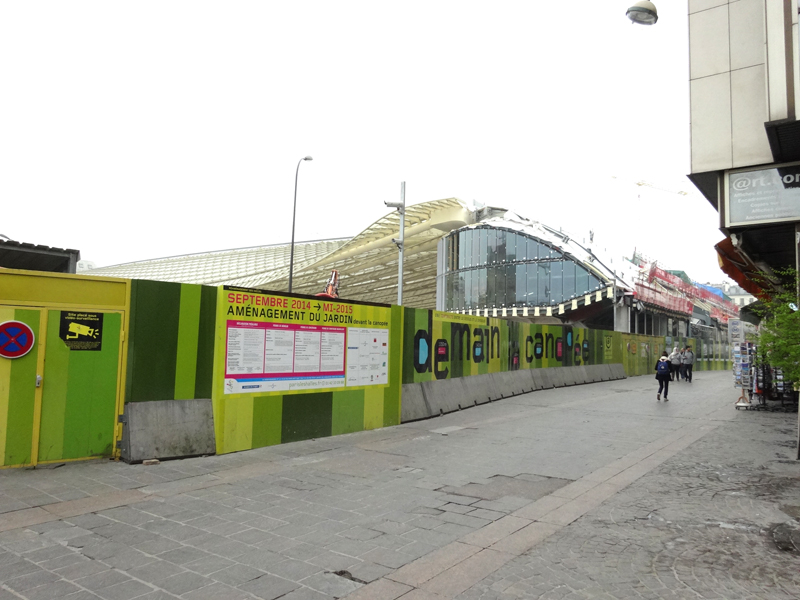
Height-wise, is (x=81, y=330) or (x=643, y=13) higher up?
(x=643, y=13)

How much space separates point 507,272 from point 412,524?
44.2 meters

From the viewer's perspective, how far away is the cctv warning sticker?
24.3 ft

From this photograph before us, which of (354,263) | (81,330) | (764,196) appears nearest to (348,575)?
(81,330)

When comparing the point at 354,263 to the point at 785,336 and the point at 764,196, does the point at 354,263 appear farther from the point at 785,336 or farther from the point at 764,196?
the point at 785,336

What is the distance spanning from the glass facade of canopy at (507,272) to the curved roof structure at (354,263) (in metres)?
3.61

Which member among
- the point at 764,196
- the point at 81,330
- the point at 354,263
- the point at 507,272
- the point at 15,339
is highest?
the point at 354,263

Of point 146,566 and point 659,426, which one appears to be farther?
point 659,426

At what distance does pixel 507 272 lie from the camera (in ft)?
159

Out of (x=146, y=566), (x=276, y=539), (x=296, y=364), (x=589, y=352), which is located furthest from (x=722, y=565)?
(x=589, y=352)

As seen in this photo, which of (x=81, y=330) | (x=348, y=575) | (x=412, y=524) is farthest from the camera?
(x=81, y=330)

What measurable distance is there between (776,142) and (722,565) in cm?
805

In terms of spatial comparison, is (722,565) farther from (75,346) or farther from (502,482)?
(75,346)

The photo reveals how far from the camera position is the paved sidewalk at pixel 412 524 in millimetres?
4051

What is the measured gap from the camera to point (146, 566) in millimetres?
4234
